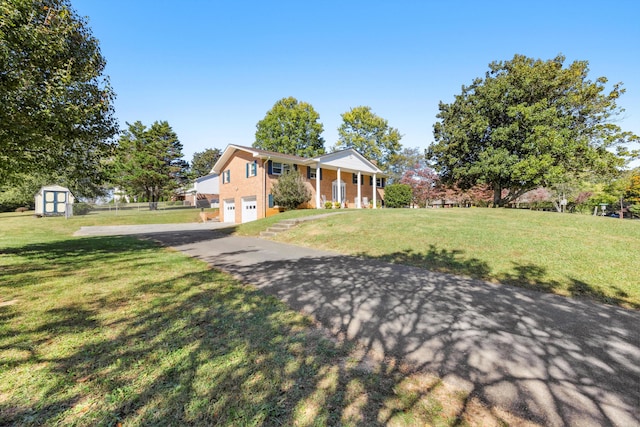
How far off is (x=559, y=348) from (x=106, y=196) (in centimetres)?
6035

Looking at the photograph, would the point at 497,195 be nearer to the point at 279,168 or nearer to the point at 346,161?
the point at 346,161

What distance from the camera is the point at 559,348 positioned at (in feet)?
8.86

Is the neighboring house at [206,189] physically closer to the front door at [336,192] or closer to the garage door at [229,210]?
the garage door at [229,210]

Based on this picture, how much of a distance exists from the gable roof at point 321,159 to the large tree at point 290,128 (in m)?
14.0

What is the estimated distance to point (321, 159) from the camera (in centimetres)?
2108

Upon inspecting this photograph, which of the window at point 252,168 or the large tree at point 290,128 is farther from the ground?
the large tree at point 290,128

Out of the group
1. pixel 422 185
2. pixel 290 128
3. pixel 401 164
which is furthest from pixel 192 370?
pixel 401 164

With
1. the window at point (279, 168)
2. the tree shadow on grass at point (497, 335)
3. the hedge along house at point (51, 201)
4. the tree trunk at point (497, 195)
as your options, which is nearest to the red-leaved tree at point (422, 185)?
the tree trunk at point (497, 195)

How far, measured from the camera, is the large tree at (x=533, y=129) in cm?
1742

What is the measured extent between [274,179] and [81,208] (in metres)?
21.0

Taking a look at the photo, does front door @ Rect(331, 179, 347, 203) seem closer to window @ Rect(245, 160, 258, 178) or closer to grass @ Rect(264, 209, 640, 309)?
window @ Rect(245, 160, 258, 178)

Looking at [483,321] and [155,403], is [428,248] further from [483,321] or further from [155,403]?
[155,403]

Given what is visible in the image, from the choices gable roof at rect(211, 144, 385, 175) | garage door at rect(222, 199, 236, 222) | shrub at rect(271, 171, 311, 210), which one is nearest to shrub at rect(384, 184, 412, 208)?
gable roof at rect(211, 144, 385, 175)

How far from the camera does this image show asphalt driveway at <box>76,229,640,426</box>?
2.03 meters
